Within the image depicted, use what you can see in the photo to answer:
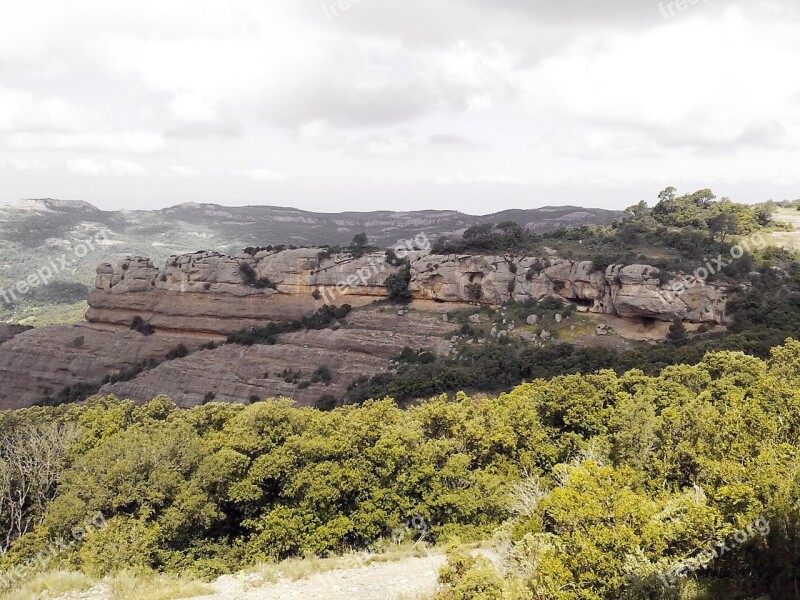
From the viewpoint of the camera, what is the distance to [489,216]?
460 ft

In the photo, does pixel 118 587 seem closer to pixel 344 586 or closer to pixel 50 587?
pixel 50 587

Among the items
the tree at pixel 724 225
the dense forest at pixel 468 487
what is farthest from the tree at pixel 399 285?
the tree at pixel 724 225

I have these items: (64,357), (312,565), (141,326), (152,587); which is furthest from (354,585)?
(141,326)

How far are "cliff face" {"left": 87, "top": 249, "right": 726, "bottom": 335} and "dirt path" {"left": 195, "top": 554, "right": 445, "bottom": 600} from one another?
34732mm

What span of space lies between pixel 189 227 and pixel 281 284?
107323mm

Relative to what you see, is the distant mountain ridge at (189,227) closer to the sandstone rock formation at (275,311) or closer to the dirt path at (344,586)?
the sandstone rock formation at (275,311)

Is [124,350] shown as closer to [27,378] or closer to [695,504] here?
[27,378]

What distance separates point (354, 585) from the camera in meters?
12.6

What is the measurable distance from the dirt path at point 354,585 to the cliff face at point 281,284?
1367 inches

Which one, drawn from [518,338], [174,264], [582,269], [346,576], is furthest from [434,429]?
[174,264]

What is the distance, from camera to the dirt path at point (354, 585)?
40.0ft

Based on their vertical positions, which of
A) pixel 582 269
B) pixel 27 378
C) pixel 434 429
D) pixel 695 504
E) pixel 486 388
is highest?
pixel 582 269

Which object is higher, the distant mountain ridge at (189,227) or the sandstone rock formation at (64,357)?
the distant mountain ridge at (189,227)

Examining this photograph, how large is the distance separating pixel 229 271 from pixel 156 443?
37.4 m
